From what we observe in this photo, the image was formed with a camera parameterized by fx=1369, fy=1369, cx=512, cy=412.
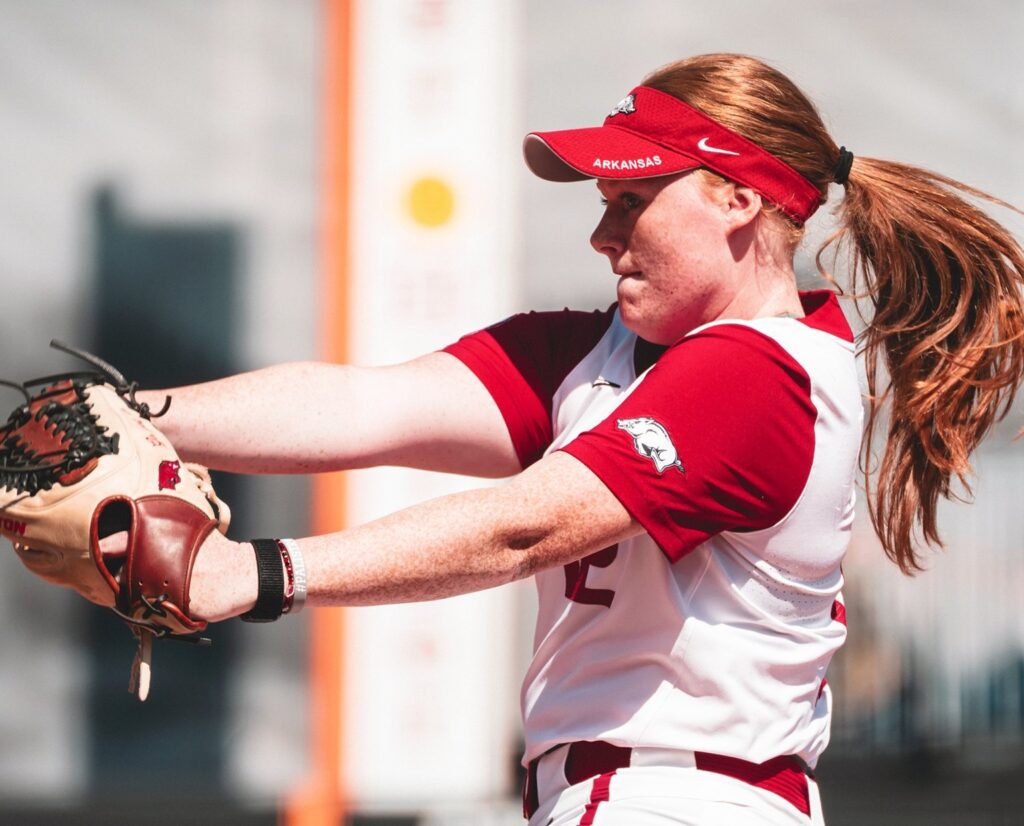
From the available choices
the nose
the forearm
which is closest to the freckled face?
the nose

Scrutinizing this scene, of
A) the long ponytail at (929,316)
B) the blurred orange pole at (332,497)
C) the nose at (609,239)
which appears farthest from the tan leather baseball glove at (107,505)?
the blurred orange pole at (332,497)

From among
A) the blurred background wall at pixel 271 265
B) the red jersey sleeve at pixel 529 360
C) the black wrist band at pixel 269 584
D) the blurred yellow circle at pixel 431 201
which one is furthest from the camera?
the blurred background wall at pixel 271 265

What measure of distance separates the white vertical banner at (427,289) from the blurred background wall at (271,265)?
0.31m

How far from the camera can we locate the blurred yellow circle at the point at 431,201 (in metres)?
4.33

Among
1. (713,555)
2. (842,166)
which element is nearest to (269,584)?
(713,555)

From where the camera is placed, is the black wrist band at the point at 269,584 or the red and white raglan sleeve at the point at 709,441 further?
the red and white raglan sleeve at the point at 709,441

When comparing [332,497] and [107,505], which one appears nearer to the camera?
[107,505]

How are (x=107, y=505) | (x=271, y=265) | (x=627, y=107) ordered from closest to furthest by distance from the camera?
1. (x=107, y=505)
2. (x=627, y=107)
3. (x=271, y=265)

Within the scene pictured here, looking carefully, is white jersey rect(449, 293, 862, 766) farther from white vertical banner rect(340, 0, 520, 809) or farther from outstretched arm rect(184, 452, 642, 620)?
white vertical banner rect(340, 0, 520, 809)

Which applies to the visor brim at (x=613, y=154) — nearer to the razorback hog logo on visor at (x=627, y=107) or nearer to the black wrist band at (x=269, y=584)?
the razorback hog logo on visor at (x=627, y=107)

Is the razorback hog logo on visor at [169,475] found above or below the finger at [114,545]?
above

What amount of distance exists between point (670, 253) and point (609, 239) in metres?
0.09

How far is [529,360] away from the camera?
6.86 feet

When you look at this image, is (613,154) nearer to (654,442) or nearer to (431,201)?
(654,442)
